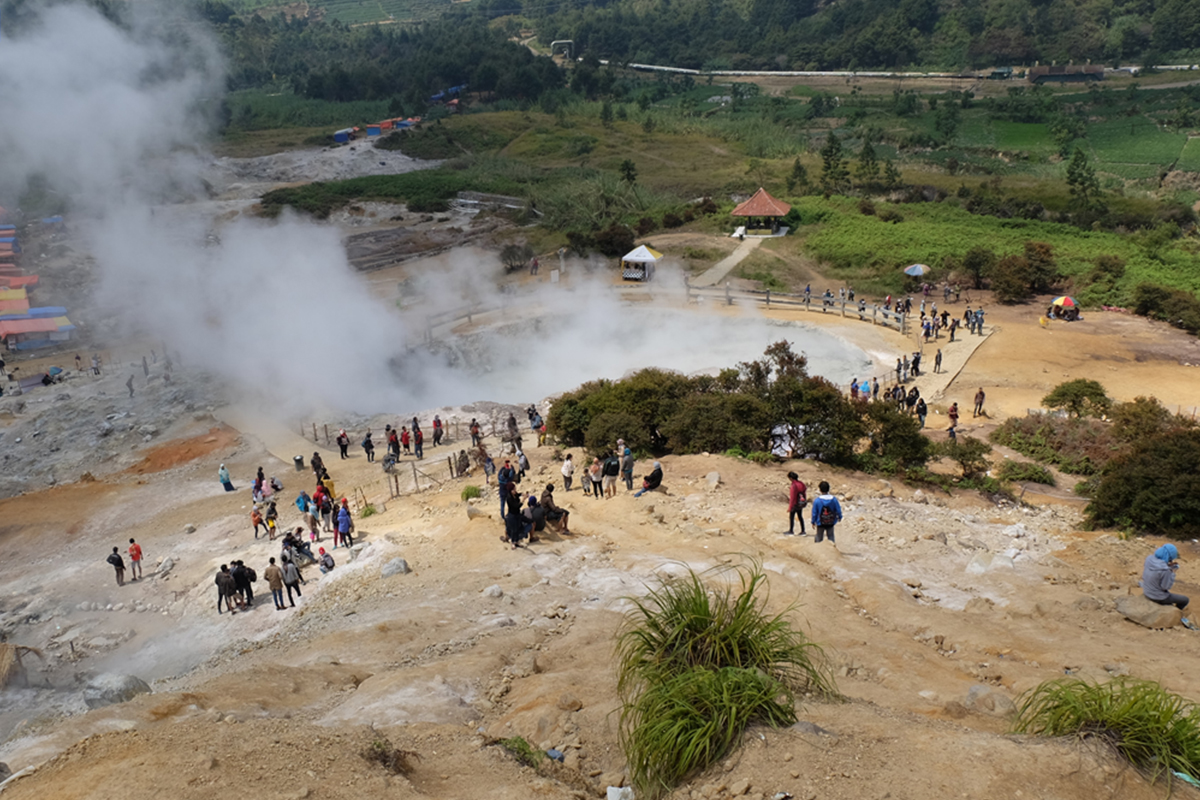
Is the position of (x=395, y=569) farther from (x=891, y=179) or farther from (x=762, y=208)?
(x=891, y=179)

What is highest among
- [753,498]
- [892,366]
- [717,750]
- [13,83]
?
[13,83]

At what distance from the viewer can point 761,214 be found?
41812mm

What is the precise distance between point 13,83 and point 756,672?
3388 centimetres

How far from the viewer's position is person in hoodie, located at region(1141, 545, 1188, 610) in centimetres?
962

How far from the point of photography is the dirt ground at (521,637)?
223 inches

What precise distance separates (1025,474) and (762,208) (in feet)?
87.2

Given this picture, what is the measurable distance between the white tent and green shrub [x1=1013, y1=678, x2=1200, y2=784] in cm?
3191

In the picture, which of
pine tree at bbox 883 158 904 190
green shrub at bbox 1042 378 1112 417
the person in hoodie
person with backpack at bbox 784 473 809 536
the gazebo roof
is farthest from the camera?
pine tree at bbox 883 158 904 190

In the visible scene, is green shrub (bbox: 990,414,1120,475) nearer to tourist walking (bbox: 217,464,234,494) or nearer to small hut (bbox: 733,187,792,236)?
tourist walking (bbox: 217,464,234,494)

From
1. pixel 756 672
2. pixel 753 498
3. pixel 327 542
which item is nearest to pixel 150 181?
pixel 327 542

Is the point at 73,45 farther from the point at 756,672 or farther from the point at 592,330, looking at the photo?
the point at 756,672

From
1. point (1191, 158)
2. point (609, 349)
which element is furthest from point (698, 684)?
point (1191, 158)

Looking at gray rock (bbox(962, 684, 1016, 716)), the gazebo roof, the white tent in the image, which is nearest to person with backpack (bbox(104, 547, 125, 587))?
gray rock (bbox(962, 684, 1016, 716))

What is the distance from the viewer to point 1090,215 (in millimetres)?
43031
